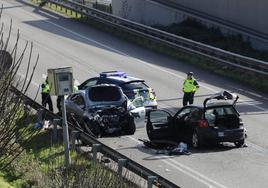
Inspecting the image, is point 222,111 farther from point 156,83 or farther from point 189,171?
point 156,83

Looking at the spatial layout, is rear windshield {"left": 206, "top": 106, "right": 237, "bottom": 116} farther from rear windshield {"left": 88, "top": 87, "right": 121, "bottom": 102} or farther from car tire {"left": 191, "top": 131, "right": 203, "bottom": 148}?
rear windshield {"left": 88, "top": 87, "right": 121, "bottom": 102}

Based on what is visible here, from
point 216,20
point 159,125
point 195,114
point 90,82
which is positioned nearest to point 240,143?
point 195,114

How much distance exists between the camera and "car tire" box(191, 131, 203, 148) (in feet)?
65.5

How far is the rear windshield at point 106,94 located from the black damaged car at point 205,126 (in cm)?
170

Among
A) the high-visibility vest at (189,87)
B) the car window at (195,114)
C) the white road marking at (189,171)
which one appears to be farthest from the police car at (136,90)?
the white road marking at (189,171)

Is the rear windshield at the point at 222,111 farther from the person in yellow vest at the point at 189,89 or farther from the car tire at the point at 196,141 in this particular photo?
the person in yellow vest at the point at 189,89

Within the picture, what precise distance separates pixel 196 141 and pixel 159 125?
48.3 inches

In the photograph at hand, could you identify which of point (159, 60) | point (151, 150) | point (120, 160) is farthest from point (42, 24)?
point (120, 160)

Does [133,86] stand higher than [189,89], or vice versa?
[133,86]

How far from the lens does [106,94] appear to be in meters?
21.9

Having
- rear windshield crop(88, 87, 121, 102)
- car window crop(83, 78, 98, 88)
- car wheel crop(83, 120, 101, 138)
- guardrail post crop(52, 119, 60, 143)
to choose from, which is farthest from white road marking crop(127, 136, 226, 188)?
car window crop(83, 78, 98, 88)

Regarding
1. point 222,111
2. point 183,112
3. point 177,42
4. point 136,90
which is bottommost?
point 177,42

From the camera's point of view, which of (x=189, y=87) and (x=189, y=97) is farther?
(x=189, y=97)

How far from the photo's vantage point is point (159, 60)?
112 ft
